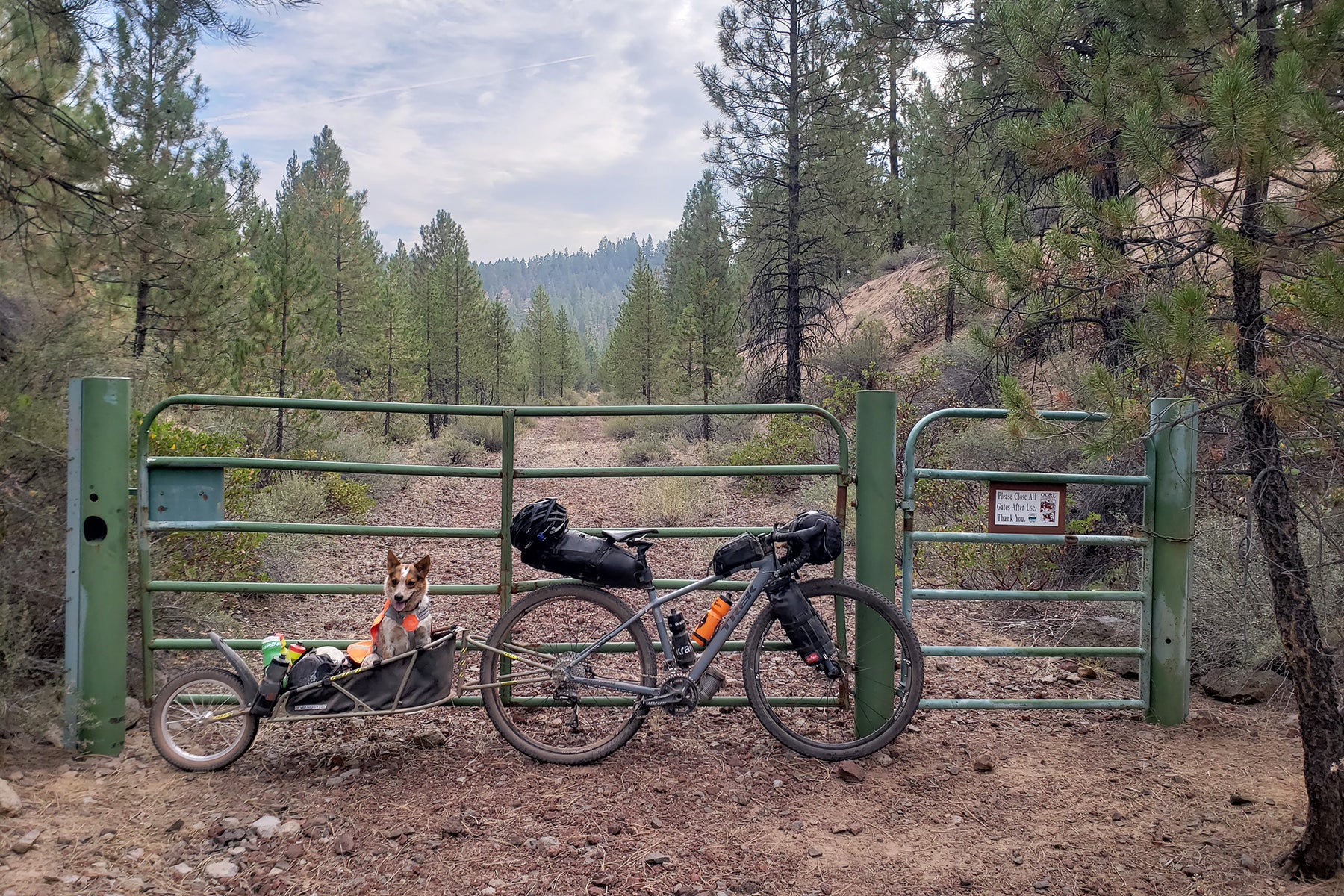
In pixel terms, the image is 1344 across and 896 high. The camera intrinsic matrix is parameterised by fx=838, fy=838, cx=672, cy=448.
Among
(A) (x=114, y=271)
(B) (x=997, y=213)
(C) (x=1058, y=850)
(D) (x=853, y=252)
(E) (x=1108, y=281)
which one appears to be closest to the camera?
(C) (x=1058, y=850)

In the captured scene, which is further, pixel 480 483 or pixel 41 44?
pixel 480 483

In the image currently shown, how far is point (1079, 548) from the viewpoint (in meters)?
7.66

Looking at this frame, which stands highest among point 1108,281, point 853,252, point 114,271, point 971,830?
point 853,252

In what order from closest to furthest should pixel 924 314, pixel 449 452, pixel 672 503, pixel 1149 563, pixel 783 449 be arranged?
pixel 1149 563, pixel 672 503, pixel 783 449, pixel 449 452, pixel 924 314

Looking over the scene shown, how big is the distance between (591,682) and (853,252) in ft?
61.7

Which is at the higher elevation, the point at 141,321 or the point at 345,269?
the point at 345,269

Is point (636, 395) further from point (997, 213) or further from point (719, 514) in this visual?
point (997, 213)

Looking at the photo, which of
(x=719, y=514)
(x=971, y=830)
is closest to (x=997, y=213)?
(x=971, y=830)

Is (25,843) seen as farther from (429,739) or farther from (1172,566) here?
(1172,566)

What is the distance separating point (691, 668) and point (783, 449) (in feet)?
32.2

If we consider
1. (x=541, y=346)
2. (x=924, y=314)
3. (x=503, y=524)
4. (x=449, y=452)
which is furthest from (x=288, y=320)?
(x=541, y=346)

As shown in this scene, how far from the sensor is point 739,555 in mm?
4074

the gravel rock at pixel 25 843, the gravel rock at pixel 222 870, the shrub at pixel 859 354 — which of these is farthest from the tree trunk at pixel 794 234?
the gravel rock at pixel 25 843

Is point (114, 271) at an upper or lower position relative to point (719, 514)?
upper
